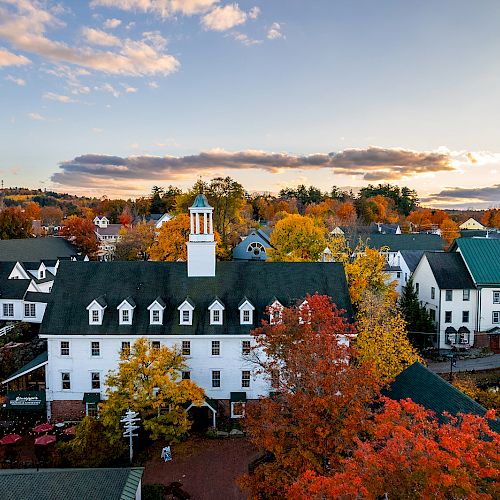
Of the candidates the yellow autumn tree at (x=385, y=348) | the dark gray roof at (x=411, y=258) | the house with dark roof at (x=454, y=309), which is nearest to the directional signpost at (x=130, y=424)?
the yellow autumn tree at (x=385, y=348)

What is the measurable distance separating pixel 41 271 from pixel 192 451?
39642mm

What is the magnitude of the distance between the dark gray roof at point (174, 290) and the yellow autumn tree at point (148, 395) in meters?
3.80

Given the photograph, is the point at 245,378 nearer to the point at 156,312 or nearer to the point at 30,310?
the point at 156,312

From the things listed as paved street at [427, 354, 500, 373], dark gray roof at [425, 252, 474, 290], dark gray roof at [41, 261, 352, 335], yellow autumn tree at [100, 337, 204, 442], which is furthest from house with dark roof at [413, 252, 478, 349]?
yellow autumn tree at [100, 337, 204, 442]

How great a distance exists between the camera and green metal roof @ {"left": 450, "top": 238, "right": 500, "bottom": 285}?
45.2 m

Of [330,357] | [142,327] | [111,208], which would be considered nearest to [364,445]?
[330,357]

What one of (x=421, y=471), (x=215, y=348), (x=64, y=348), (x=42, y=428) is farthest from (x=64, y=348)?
(x=421, y=471)

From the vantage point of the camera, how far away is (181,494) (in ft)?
73.5

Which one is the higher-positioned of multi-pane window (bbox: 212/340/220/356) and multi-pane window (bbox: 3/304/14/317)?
multi-pane window (bbox: 212/340/220/356)

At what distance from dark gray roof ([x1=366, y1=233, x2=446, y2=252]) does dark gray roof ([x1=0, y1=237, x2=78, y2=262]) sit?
53.0 m

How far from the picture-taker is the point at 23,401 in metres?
29.6

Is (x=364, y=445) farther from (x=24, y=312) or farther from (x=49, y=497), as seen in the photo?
(x=24, y=312)

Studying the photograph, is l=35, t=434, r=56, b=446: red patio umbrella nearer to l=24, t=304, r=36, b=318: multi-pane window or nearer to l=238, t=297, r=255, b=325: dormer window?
l=238, t=297, r=255, b=325: dormer window

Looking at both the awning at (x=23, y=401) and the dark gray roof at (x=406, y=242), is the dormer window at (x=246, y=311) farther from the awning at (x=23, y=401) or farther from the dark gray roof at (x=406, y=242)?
the dark gray roof at (x=406, y=242)
